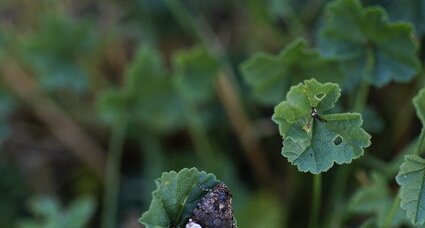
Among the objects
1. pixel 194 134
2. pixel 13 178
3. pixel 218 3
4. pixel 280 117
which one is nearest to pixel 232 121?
pixel 194 134

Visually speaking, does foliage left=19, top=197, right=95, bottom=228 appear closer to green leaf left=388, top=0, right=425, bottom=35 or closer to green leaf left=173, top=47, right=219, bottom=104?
green leaf left=173, top=47, right=219, bottom=104

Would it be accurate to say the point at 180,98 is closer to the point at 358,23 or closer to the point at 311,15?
the point at 311,15

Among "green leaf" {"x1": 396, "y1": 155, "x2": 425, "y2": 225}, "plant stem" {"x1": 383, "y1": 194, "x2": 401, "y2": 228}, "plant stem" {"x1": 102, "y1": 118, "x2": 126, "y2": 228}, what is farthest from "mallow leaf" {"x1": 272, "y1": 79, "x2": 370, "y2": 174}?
"plant stem" {"x1": 102, "y1": 118, "x2": 126, "y2": 228}

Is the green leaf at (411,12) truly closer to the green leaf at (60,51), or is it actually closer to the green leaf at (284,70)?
the green leaf at (284,70)

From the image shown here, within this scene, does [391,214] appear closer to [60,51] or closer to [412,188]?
[412,188]

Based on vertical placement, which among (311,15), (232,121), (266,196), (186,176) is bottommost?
(186,176)

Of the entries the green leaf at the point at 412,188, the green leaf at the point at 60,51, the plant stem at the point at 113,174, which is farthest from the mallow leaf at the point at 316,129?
the green leaf at the point at 60,51
